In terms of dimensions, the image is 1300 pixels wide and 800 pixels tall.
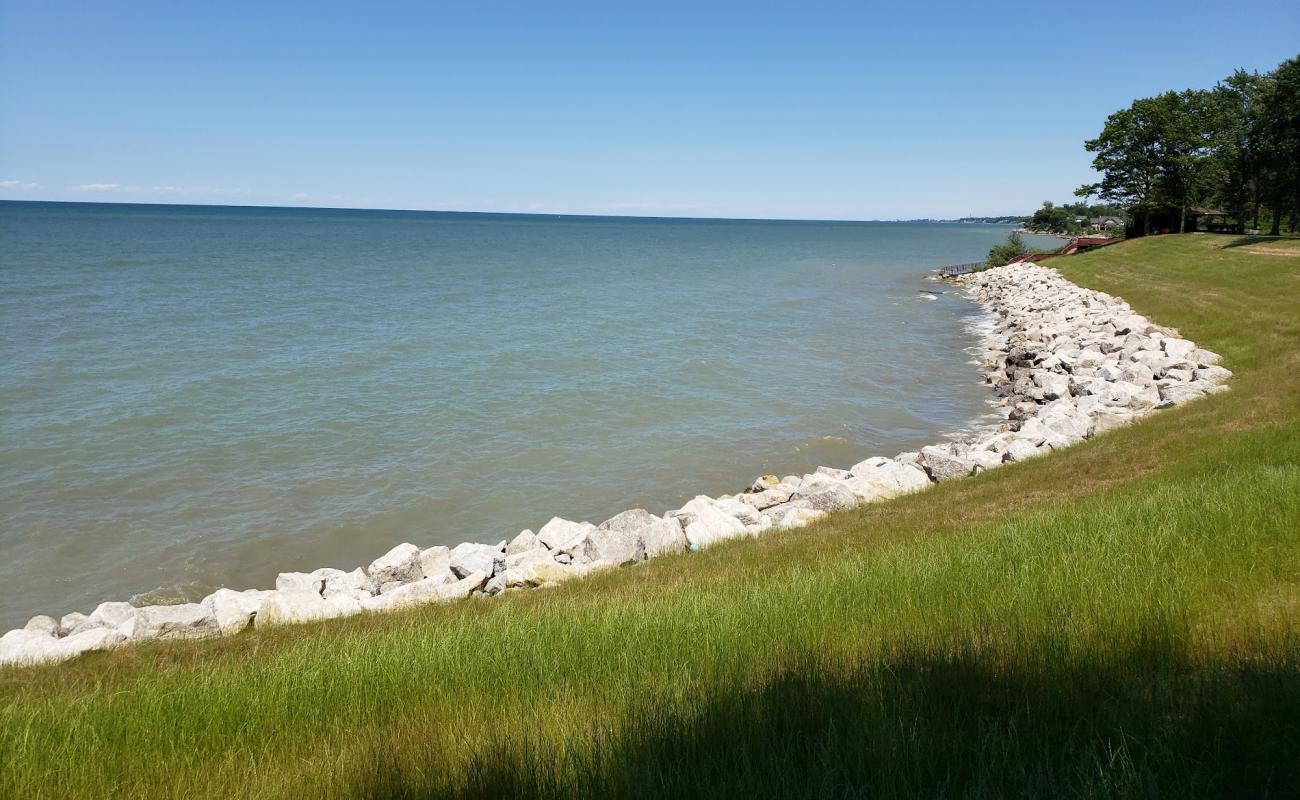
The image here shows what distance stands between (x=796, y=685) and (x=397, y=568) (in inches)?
356

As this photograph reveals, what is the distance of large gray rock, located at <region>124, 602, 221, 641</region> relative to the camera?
920 cm

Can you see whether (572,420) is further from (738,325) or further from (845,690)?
(738,325)

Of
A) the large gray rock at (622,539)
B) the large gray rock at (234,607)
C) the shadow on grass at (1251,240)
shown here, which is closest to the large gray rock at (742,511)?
the large gray rock at (622,539)

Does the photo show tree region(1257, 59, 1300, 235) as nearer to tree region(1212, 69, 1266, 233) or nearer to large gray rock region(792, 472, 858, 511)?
tree region(1212, 69, 1266, 233)

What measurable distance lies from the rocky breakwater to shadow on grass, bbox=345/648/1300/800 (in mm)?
6729

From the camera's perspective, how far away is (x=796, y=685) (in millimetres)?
4289

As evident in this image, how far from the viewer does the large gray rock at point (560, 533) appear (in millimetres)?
12492

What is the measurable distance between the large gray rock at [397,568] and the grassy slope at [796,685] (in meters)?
3.55

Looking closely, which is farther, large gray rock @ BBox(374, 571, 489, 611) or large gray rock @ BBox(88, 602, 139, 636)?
large gray rock @ BBox(374, 571, 489, 611)

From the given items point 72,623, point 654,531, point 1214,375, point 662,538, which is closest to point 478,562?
point 654,531

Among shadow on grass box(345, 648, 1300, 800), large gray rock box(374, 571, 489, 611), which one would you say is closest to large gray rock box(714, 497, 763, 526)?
large gray rock box(374, 571, 489, 611)

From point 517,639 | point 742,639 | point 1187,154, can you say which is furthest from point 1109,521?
point 1187,154

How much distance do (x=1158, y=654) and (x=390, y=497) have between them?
13798 millimetres

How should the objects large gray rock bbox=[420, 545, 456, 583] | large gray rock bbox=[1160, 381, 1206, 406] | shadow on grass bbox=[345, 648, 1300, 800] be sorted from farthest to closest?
large gray rock bbox=[1160, 381, 1206, 406] → large gray rock bbox=[420, 545, 456, 583] → shadow on grass bbox=[345, 648, 1300, 800]
